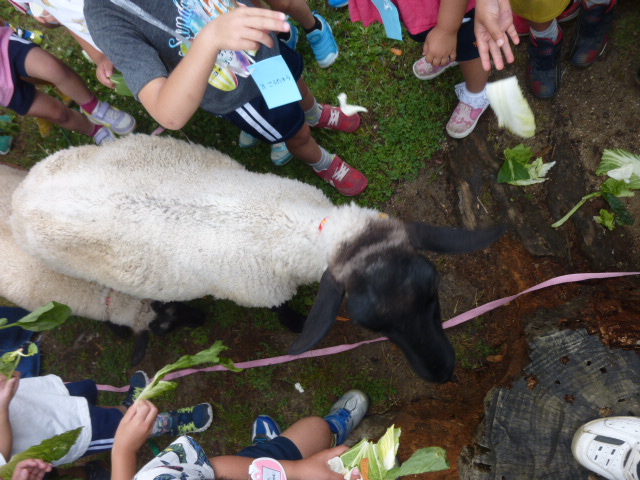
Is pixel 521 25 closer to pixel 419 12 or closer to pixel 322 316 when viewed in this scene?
pixel 419 12

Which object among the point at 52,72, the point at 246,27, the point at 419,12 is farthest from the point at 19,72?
the point at 419,12

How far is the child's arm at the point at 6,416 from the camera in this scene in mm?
2344

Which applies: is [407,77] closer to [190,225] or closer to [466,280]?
[466,280]

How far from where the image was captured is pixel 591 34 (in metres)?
2.75

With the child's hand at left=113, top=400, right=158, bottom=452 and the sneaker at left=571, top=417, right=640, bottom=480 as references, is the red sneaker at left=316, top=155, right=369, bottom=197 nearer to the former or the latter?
the child's hand at left=113, top=400, right=158, bottom=452

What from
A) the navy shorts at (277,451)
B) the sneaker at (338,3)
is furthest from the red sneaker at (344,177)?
the navy shorts at (277,451)

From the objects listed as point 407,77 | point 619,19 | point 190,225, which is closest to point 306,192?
point 190,225

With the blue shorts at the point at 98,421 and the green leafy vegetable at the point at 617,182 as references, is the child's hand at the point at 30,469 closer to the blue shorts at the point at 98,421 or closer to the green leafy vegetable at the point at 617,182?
the blue shorts at the point at 98,421

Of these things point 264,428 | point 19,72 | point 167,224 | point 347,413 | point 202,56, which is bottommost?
point 264,428

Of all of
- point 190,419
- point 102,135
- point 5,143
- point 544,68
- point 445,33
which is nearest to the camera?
point 445,33

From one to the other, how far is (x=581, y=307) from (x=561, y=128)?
1261 mm

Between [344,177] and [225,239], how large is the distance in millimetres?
1404

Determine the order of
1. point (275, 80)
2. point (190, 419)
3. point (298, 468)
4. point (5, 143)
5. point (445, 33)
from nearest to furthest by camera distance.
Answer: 1. point (275, 80)
2. point (298, 468)
3. point (445, 33)
4. point (190, 419)
5. point (5, 143)

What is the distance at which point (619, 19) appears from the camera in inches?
111
